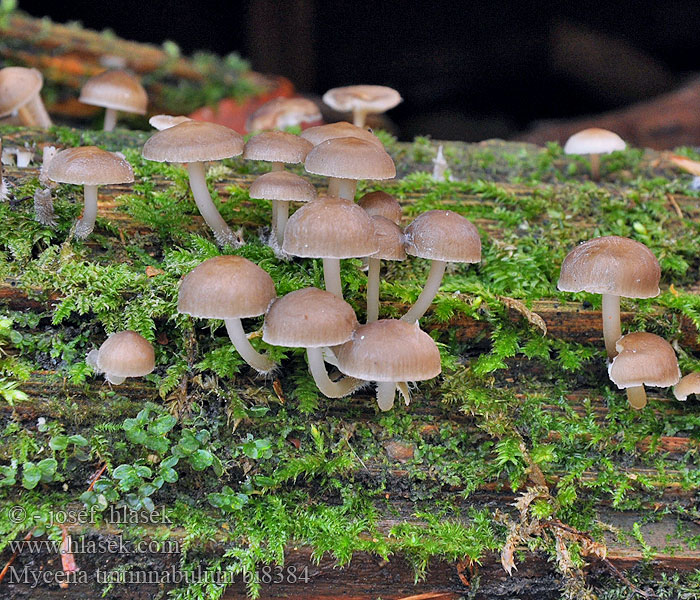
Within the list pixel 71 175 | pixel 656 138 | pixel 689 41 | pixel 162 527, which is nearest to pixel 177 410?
pixel 162 527

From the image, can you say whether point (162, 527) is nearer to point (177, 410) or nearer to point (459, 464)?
point (177, 410)

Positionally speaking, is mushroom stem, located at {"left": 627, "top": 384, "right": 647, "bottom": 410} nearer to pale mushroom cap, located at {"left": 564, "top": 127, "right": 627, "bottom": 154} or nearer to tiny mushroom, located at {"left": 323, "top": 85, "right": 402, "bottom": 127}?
pale mushroom cap, located at {"left": 564, "top": 127, "right": 627, "bottom": 154}

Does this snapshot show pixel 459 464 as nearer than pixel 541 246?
Yes

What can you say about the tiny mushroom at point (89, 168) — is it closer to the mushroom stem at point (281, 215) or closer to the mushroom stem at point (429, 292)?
the mushroom stem at point (281, 215)

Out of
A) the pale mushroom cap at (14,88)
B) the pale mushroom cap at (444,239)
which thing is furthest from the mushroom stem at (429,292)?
the pale mushroom cap at (14,88)

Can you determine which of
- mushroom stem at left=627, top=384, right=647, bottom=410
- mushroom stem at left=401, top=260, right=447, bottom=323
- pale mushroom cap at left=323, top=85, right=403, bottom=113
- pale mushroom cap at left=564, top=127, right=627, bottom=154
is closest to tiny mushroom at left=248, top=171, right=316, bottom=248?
mushroom stem at left=401, top=260, right=447, bottom=323

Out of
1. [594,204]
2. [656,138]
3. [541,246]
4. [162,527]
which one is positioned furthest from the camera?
[656,138]

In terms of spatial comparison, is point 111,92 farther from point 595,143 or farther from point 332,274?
point 595,143
